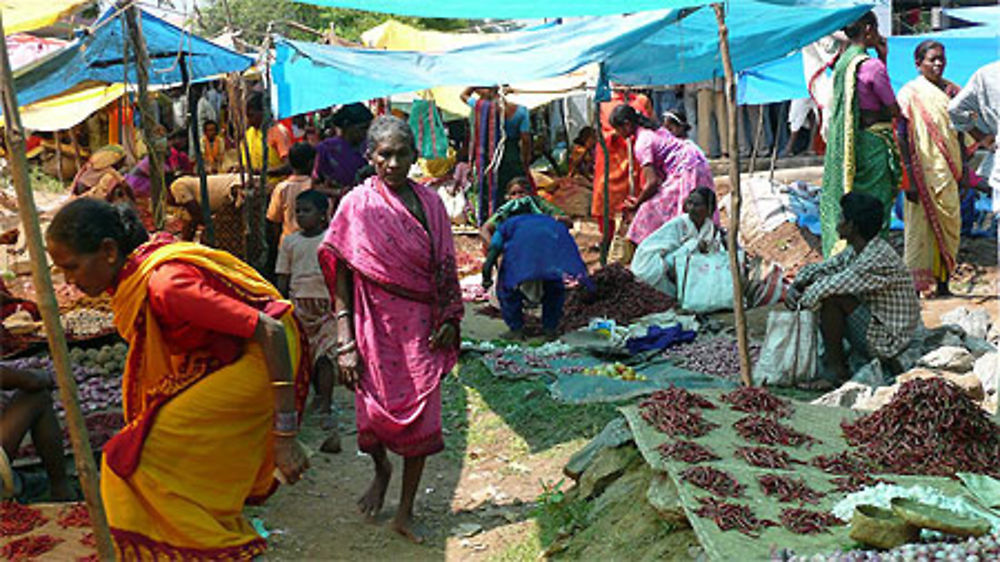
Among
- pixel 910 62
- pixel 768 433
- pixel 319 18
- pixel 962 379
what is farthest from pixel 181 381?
pixel 319 18

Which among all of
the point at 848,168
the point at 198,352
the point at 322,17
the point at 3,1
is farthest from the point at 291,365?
the point at 322,17

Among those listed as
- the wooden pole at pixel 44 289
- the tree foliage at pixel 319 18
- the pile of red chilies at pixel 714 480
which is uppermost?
the tree foliage at pixel 319 18

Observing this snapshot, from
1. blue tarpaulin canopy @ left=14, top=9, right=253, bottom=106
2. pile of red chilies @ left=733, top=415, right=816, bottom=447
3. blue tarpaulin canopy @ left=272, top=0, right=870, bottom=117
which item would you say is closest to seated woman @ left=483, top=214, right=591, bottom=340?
blue tarpaulin canopy @ left=272, top=0, right=870, bottom=117

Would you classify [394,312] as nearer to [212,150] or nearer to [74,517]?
[74,517]

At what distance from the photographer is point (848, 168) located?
7.15 metres

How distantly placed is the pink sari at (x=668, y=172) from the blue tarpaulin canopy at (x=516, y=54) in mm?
892

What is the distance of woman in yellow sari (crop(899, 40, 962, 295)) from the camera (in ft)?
26.6

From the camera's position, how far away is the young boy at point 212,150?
13.1 metres

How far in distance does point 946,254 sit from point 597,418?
4.03 meters

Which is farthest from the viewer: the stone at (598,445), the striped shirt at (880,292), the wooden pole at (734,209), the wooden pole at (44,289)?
the striped shirt at (880,292)

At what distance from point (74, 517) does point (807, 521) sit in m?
2.85

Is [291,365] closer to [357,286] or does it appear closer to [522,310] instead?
[357,286]

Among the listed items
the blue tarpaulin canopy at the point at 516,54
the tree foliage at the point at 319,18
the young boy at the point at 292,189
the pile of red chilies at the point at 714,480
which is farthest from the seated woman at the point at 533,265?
the tree foliage at the point at 319,18

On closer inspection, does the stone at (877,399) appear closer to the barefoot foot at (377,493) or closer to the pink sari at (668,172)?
the barefoot foot at (377,493)
